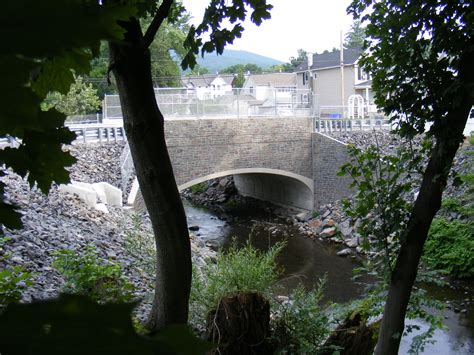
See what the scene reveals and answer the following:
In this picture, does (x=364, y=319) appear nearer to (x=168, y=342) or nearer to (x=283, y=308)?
(x=283, y=308)

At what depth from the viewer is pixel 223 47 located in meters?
3.60

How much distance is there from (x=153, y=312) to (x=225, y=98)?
1564 cm

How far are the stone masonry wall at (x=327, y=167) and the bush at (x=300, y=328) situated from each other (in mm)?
14643

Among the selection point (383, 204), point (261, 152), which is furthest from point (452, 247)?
point (383, 204)

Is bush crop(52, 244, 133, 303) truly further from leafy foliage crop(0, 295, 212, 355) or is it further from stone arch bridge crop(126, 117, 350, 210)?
stone arch bridge crop(126, 117, 350, 210)

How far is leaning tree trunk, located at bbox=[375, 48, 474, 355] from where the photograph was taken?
3055 millimetres

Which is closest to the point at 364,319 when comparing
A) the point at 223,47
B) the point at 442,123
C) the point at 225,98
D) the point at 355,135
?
the point at 442,123

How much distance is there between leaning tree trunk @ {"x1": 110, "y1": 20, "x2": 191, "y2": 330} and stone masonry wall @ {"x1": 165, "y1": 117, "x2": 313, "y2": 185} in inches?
565

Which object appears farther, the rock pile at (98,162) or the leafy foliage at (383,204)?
the rock pile at (98,162)

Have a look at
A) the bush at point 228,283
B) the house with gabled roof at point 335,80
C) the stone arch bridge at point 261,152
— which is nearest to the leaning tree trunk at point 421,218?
the bush at point 228,283

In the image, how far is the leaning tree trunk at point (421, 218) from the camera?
10.0 ft

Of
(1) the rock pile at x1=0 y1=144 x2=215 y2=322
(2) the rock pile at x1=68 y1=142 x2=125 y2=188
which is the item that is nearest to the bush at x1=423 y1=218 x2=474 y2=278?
(1) the rock pile at x1=0 y1=144 x2=215 y2=322

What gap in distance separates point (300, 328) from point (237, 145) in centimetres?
1436

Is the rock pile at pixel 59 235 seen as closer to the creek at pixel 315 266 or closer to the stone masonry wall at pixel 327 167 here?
the creek at pixel 315 266
